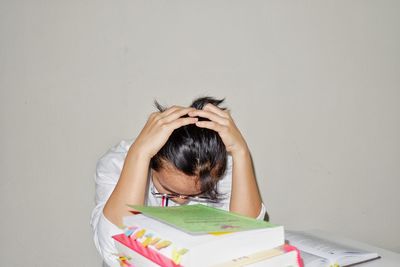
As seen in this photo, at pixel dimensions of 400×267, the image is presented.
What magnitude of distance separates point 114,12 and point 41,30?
226mm

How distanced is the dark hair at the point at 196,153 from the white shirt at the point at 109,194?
171mm

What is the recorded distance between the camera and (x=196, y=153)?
85 centimetres

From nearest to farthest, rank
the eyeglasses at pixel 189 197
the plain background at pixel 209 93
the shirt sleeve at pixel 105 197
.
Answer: the shirt sleeve at pixel 105 197 → the eyeglasses at pixel 189 197 → the plain background at pixel 209 93

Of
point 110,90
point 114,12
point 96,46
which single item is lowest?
point 110,90

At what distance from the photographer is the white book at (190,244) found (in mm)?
524

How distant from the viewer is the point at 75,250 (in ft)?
4.24

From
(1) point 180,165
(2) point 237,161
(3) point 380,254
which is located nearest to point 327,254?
(3) point 380,254

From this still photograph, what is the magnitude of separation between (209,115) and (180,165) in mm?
122

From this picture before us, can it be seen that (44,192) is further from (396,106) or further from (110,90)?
(396,106)

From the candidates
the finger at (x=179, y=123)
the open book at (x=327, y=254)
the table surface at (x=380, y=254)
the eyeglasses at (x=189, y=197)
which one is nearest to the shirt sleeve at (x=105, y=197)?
the eyeglasses at (x=189, y=197)

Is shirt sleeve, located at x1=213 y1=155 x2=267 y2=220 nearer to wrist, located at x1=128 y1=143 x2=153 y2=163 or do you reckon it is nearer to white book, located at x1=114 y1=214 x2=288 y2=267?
wrist, located at x1=128 y1=143 x2=153 y2=163

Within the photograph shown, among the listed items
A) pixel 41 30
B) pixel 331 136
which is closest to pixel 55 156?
pixel 41 30

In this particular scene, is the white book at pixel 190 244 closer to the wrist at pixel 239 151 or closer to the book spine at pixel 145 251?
the book spine at pixel 145 251

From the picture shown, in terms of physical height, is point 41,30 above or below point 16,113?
above
